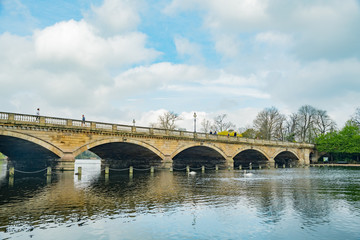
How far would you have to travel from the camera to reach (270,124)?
76.1m

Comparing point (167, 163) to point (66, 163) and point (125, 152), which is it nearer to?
point (125, 152)

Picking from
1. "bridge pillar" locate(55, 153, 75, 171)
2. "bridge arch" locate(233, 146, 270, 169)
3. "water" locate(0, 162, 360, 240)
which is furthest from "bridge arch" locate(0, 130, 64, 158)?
"bridge arch" locate(233, 146, 270, 169)

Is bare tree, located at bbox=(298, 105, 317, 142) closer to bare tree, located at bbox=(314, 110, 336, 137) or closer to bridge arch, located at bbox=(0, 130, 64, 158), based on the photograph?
bare tree, located at bbox=(314, 110, 336, 137)

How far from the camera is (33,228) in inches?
331

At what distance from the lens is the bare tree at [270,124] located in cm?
7606

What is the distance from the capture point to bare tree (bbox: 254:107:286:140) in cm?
7606

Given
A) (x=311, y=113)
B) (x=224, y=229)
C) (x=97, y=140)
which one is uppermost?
(x=311, y=113)

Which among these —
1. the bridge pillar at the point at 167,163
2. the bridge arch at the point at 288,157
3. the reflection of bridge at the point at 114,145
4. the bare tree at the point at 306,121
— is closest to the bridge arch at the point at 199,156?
the reflection of bridge at the point at 114,145

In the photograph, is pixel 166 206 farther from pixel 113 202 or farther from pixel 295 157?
pixel 295 157

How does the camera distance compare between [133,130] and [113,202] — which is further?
[133,130]

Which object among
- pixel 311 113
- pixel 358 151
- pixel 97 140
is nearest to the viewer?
pixel 97 140

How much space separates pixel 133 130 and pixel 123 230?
2581cm

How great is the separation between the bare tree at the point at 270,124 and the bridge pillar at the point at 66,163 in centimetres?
5764

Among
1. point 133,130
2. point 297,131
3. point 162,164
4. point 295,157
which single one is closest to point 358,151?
point 295,157
